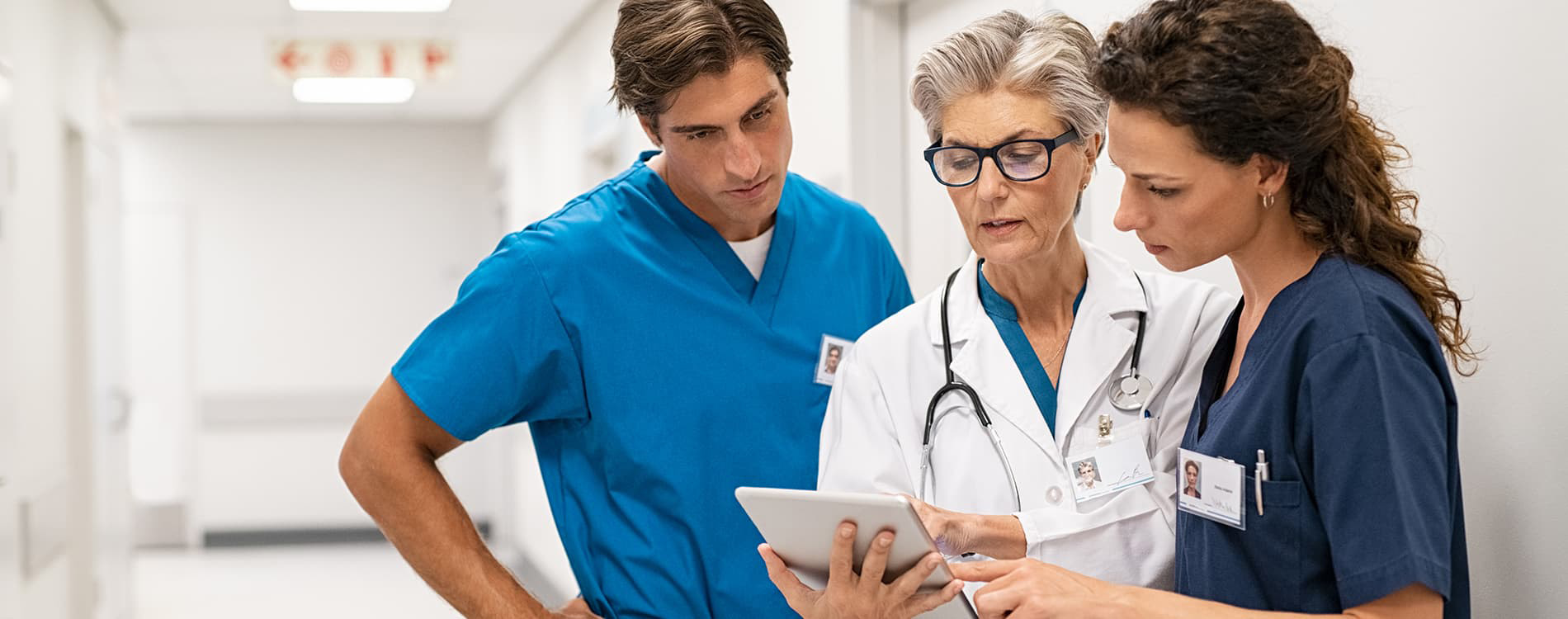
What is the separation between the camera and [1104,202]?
7.42 feet

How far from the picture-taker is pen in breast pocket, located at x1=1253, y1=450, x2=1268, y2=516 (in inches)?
45.2

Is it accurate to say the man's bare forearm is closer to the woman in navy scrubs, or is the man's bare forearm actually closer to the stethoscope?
the stethoscope

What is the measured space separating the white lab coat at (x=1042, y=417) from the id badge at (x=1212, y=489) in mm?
178

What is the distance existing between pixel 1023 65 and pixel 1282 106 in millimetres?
→ 415

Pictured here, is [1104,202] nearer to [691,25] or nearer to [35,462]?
[691,25]

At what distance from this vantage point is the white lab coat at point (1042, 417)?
57.6 inches

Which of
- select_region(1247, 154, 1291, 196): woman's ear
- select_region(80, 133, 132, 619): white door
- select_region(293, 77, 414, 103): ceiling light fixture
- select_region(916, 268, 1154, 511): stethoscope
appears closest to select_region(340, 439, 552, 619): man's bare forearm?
select_region(916, 268, 1154, 511): stethoscope

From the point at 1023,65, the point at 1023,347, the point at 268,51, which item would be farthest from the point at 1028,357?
the point at 268,51

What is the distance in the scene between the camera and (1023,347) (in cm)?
160

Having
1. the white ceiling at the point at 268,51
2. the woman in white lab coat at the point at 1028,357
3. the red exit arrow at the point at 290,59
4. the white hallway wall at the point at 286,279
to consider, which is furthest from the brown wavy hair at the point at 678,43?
the white hallway wall at the point at 286,279

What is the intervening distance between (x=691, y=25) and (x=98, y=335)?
499cm

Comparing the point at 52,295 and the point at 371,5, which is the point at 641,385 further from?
the point at 371,5

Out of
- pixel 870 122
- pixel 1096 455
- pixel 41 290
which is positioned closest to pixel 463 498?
pixel 41 290

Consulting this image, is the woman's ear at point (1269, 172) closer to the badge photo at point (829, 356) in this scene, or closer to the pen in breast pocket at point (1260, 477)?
the pen in breast pocket at point (1260, 477)
